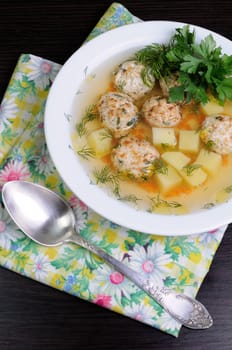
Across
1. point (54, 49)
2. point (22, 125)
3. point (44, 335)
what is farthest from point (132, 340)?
point (54, 49)

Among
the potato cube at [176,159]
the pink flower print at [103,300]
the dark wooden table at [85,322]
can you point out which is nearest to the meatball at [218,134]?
the potato cube at [176,159]

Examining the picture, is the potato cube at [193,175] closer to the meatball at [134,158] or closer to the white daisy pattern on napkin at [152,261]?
the meatball at [134,158]

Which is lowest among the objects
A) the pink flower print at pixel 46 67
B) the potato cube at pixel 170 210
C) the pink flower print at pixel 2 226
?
the pink flower print at pixel 2 226

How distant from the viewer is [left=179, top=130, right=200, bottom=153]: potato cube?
6.86ft

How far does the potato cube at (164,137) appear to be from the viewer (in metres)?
2.10

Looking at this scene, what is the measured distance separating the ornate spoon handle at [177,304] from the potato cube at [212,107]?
71cm

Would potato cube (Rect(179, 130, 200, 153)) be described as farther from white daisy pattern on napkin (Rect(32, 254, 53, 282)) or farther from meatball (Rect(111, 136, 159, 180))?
white daisy pattern on napkin (Rect(32, 254, 53, 282))

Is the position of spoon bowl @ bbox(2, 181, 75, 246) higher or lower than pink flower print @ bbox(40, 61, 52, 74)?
lower

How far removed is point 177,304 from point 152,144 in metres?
0.62

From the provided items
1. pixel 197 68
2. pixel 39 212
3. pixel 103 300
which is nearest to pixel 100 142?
pixel 39 212

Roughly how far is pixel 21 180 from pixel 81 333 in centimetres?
62

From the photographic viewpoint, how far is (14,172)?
7.00 feet

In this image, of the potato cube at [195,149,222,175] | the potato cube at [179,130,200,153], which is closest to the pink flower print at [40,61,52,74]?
the potato cube at [179,130,200,153]

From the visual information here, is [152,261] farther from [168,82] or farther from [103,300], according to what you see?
[168,82]
